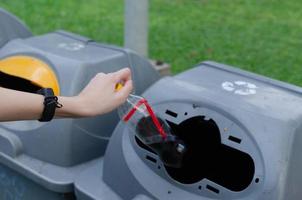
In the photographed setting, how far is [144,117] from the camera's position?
186 cm

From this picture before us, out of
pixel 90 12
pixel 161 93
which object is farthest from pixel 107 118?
pixel 90 12

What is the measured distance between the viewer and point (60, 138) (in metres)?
2.38

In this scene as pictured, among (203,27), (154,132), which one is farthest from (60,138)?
(203,27)

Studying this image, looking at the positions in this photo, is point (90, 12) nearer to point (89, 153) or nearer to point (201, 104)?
point (89, 153)

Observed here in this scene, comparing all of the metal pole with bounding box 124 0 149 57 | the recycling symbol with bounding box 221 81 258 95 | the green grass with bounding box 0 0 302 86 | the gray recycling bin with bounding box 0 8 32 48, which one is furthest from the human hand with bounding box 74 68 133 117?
the green grass with bounding box 0 0 302 86

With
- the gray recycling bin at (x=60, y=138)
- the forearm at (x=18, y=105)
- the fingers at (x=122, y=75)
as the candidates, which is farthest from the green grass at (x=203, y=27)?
the forearm at (x=18, y=105)

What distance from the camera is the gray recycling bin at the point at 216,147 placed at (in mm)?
1818

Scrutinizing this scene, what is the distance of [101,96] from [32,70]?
3.38 ft

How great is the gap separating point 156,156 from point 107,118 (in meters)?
0.53

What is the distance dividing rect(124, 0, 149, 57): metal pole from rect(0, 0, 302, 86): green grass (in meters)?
1.37

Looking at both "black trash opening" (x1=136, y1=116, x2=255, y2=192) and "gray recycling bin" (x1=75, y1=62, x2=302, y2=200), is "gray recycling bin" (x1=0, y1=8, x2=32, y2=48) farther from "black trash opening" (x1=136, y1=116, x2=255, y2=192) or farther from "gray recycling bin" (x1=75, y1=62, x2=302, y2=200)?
"black trash opening" (x1=136, y1=116, x2=255, y2=192)

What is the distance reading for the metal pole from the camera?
11.2ft

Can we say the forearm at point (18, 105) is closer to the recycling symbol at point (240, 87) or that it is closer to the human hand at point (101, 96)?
the human hand at point (101, 96)

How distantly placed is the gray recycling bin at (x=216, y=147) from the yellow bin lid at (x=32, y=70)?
17.7 inches
